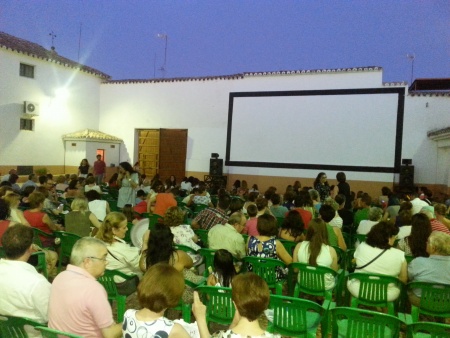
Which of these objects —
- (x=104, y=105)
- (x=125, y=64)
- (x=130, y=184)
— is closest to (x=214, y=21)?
(x=125, y=64)

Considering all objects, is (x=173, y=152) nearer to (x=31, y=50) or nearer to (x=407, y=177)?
(x=31, y=50)

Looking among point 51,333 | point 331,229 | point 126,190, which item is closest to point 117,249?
point 51,333

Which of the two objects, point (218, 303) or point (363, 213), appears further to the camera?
point (363, 213)

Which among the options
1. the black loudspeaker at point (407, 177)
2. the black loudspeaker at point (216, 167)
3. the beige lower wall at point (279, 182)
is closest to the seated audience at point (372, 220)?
the beige lower wall at point (279, 182)

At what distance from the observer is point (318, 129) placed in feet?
49.9

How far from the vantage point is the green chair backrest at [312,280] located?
371 centimetres

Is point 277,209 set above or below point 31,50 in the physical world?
below

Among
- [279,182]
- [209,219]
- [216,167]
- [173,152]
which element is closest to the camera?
[209,219]

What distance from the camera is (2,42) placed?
14.4m

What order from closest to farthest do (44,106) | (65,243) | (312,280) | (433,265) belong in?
1. (433,265)
2. (312,280)
3. (65,243)
4. (44,106)

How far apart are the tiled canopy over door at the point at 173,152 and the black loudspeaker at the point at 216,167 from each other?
74.2 inches

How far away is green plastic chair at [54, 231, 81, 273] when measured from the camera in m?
4.74

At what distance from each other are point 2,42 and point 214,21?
459ft

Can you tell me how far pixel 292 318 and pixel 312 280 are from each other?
1.02 m
